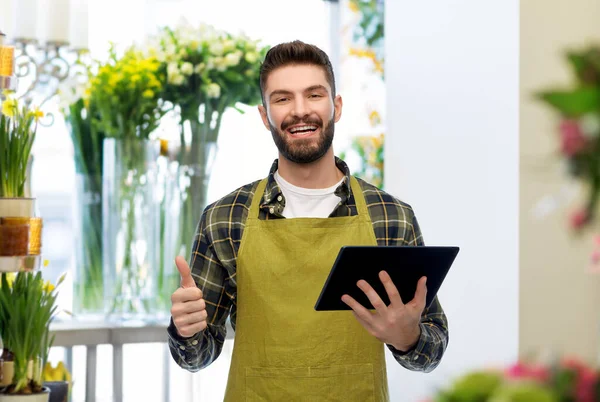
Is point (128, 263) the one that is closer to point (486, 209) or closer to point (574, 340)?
point (486, 209)

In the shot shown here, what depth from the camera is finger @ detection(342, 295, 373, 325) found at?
143 cm

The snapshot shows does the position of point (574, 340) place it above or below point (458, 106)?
below

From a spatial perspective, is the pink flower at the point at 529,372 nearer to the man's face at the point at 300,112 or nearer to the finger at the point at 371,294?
the finger at the point at 371,294

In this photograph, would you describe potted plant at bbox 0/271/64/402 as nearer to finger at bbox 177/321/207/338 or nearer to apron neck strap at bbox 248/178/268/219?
finger at bbox 177/321/207/338

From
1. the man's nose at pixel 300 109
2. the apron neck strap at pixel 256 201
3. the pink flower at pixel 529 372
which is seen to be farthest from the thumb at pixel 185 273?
the pink flower at pixel 529 372

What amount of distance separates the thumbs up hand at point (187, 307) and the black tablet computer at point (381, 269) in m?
0.24

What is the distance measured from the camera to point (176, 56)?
307cm

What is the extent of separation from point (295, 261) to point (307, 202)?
0.46ft

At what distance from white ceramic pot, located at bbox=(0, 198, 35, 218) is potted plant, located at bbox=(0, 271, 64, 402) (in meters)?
0.15

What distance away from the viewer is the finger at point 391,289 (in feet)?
4.54

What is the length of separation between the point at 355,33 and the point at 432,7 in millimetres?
1306

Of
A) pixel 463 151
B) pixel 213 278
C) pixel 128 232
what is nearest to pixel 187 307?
pixel 213 278

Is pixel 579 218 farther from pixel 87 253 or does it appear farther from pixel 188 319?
pixel 87 253

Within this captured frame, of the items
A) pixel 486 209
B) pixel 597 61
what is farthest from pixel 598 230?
pixel 486 209
